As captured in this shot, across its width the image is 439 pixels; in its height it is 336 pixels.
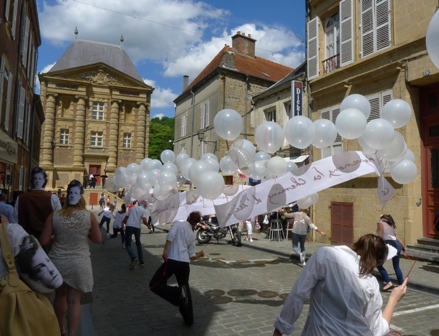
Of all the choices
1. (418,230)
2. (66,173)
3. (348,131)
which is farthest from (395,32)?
(66,173)

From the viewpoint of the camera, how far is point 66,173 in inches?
1475

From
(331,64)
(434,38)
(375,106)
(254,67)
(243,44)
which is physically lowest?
(434,38)

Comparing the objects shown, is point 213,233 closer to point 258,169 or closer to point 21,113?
point 258,169

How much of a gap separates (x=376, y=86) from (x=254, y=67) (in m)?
14.8

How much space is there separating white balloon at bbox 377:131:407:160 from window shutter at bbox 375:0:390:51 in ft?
19.1

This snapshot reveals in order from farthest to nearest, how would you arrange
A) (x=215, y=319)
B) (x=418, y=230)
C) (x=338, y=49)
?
(x=338, y=49) → (x=418, y=230) → (x=215, y=319)

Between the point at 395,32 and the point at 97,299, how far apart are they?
10563 millimetres

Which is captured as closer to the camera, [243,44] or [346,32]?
[346,32]

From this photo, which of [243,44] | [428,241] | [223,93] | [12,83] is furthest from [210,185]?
[243,44]

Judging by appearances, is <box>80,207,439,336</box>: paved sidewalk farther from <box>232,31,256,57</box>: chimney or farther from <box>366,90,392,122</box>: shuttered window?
<box>232,31,256,57</box>: chimney

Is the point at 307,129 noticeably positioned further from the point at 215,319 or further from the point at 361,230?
the point at 361,230

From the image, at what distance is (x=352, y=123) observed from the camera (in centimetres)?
532

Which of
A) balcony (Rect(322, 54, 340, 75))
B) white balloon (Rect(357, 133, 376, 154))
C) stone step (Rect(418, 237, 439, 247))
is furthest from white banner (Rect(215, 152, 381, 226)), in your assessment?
balcony (Rect(322, 54, 340, 75))

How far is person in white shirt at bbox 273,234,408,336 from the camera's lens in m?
1.87
